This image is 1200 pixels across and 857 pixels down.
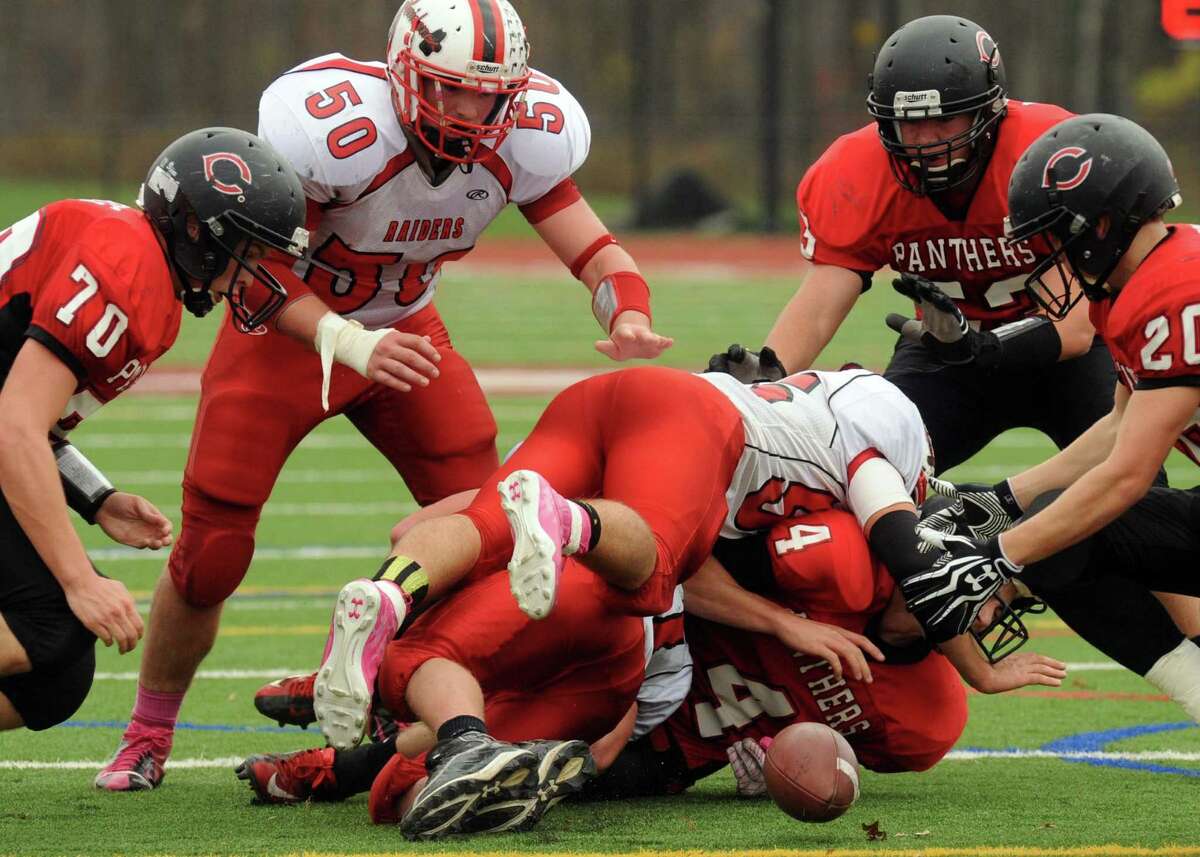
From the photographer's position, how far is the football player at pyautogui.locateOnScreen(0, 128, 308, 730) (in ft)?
12.1

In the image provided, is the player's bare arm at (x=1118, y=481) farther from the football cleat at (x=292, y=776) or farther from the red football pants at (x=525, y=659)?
the football cleat at (x=292, y=776)

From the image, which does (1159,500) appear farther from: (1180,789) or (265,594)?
(265,594)

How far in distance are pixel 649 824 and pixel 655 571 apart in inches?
20.6

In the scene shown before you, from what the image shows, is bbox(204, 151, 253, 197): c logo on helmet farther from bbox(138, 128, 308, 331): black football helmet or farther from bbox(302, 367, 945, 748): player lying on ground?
bbox(302, 367, 945, 748): player lying on ground

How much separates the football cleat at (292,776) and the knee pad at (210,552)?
0.57 meters

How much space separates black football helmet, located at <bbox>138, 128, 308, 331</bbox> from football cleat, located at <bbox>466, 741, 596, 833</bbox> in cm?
122

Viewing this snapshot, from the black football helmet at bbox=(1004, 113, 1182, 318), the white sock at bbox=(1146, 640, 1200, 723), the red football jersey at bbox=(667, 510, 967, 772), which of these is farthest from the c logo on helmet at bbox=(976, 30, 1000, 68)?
the white sock at bbox=(1146, 640, 1200, 723)

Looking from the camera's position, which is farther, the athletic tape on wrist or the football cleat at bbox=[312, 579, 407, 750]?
the athletic tape on wrist

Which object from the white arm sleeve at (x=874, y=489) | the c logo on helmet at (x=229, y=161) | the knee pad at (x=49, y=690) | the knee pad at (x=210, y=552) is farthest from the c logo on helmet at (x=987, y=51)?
the knee pad at (x=49, y=690)

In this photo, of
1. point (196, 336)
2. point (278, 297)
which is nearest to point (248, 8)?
point (196, 336)

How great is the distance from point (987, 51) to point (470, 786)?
2.70m

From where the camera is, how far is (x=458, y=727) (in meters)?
3.62

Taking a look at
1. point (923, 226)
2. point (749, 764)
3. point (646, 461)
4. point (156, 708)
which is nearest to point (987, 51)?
point (923, 226)

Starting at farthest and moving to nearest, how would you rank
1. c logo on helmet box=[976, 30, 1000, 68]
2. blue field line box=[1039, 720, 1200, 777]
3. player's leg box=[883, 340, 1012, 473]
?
player's leg box=[883, 340, 1012, 473] < c logo on helmet box=[976, 30, 1000, 68] < blue field line box=[1039, 720, 1200, 777]
